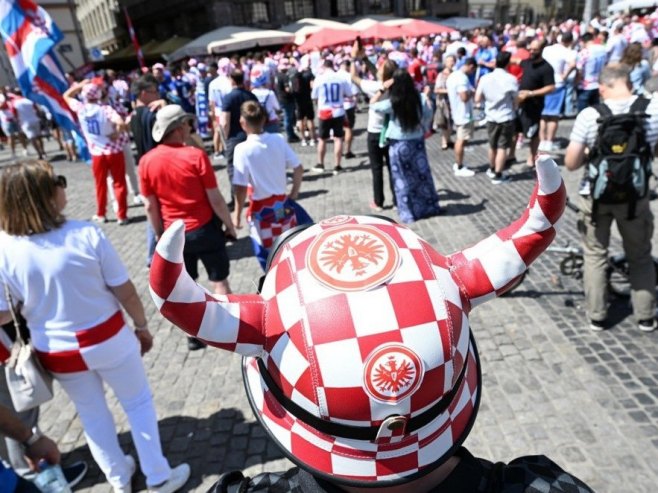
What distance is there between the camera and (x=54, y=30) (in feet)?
21.1

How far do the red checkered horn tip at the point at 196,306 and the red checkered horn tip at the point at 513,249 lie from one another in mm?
435

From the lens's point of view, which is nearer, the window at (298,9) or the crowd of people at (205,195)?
the crowd of people at (205,195)

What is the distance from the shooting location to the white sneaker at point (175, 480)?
2.89m

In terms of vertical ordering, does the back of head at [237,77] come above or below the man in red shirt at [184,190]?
above

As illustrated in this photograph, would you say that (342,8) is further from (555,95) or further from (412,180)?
(412,180)

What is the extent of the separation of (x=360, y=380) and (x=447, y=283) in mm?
265

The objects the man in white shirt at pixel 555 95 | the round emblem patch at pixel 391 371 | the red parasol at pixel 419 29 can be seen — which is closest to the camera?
the round emblem patch at pixel 391 371

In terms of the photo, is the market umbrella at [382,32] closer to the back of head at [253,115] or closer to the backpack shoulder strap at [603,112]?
the back of head at [253,115]

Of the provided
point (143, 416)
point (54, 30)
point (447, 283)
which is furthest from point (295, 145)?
point (447, 283)

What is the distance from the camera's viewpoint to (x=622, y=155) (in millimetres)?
3393

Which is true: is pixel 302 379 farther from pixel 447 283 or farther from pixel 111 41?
pixel 111 41

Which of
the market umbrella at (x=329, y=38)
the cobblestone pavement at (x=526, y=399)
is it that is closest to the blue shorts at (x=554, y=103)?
the cobblestone pavement at (x=526, y=399)

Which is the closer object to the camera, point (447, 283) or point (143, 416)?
point (447, 283)

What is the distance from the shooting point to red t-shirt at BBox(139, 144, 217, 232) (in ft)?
11.9
